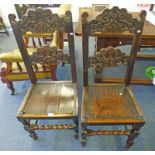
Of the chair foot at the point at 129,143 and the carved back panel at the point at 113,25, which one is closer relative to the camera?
the carved back panel at the point at 113,25

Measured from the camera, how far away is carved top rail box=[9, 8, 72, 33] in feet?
3.47

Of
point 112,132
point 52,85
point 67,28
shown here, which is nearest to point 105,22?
point 67,28

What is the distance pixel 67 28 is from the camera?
109 centimetres

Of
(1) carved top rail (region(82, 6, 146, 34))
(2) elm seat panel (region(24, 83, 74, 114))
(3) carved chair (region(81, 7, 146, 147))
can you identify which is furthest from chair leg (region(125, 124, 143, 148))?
(1) carved top rail (region(82, 6, 146, 34))

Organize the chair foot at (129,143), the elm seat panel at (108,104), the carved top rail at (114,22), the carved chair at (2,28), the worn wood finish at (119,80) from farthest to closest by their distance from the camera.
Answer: the carved chair at (2,28), the worn wood finish at (119,80), the chair foot at (129,143), the elm seat panel at (108,104), the carved top rail at (114,22)

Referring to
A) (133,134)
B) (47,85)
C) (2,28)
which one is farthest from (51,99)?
(2,28)

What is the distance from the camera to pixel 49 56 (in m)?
1.27

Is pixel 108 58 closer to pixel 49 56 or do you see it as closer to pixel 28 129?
pixel 49 56

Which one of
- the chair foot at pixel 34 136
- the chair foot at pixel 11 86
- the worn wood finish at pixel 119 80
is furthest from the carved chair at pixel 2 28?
the chair foot at pixel 34 136

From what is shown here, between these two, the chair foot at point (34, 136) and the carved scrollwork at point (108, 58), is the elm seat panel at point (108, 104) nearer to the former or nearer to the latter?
the carved scrollwork at point (108, 58)

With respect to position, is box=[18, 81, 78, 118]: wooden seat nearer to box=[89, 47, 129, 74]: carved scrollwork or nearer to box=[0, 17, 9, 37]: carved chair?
box=[89, 47, 129, 74]: carved scrollwork

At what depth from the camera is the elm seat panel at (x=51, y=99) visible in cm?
124

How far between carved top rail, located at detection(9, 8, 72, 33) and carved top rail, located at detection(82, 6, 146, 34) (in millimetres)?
150

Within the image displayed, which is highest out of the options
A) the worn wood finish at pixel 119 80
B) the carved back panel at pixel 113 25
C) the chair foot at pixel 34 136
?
the carved back panel at pixel 113 25
